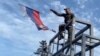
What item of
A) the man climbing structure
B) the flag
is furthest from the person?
the flag

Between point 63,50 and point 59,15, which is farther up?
point 59,15

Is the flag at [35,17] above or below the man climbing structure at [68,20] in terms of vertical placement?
above

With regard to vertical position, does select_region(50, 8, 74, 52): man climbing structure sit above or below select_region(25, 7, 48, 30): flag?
below

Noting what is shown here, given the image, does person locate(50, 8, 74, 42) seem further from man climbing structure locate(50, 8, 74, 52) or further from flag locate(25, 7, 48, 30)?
flag locate(25, 7, 48, 30)

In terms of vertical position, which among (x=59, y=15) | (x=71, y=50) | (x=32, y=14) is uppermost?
(x=32, y=14)

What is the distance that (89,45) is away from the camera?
46.0ft

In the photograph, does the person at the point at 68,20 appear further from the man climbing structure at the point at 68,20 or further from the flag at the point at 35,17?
the flag at the point at 35,17

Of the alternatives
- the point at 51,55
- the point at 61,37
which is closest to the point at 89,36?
the point at 61,37

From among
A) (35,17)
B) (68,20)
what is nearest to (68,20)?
(68,20)

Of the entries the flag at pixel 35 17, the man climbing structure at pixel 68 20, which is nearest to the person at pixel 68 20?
the man climbing structure at pixel 68 20

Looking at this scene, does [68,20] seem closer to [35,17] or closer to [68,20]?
[68,20]

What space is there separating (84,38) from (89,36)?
433 millimetres

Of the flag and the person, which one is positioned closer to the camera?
the person

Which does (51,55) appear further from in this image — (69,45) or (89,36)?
(89,36)
